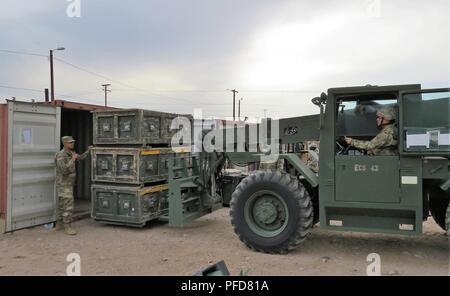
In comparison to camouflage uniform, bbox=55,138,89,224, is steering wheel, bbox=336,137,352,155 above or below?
above

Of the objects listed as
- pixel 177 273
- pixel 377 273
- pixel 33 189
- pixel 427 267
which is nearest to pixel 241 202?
pixel 177 273

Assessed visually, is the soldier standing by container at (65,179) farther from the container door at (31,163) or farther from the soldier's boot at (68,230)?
the container door at (31,163)

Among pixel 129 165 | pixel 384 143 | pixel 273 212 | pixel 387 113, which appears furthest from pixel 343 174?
pixel 129 165

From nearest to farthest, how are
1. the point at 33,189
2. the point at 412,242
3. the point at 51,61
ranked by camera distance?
the point at 412,242 → the point at 33,189 → the point at 51,61

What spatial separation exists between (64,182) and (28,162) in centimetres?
74

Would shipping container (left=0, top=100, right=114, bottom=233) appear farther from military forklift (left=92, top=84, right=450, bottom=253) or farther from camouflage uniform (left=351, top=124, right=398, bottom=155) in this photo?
camouflage uniform (left=351, top=124, right=398, bottom=155)

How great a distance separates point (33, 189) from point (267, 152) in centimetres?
447

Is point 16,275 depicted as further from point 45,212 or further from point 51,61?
point 51,61

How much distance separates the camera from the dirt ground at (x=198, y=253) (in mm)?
5418

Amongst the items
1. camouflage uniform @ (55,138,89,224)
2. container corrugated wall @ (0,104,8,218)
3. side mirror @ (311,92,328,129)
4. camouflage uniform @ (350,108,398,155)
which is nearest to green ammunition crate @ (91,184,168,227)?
camouflage uniform @ (55,138,89,224)

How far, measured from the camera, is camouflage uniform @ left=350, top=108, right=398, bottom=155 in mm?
5594

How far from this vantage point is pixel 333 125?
592 cm

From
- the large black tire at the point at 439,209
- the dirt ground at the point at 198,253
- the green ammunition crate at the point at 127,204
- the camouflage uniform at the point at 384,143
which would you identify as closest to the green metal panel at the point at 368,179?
the camouflage uniform at the point at 384,143

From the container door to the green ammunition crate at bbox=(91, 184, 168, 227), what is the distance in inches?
35.0
